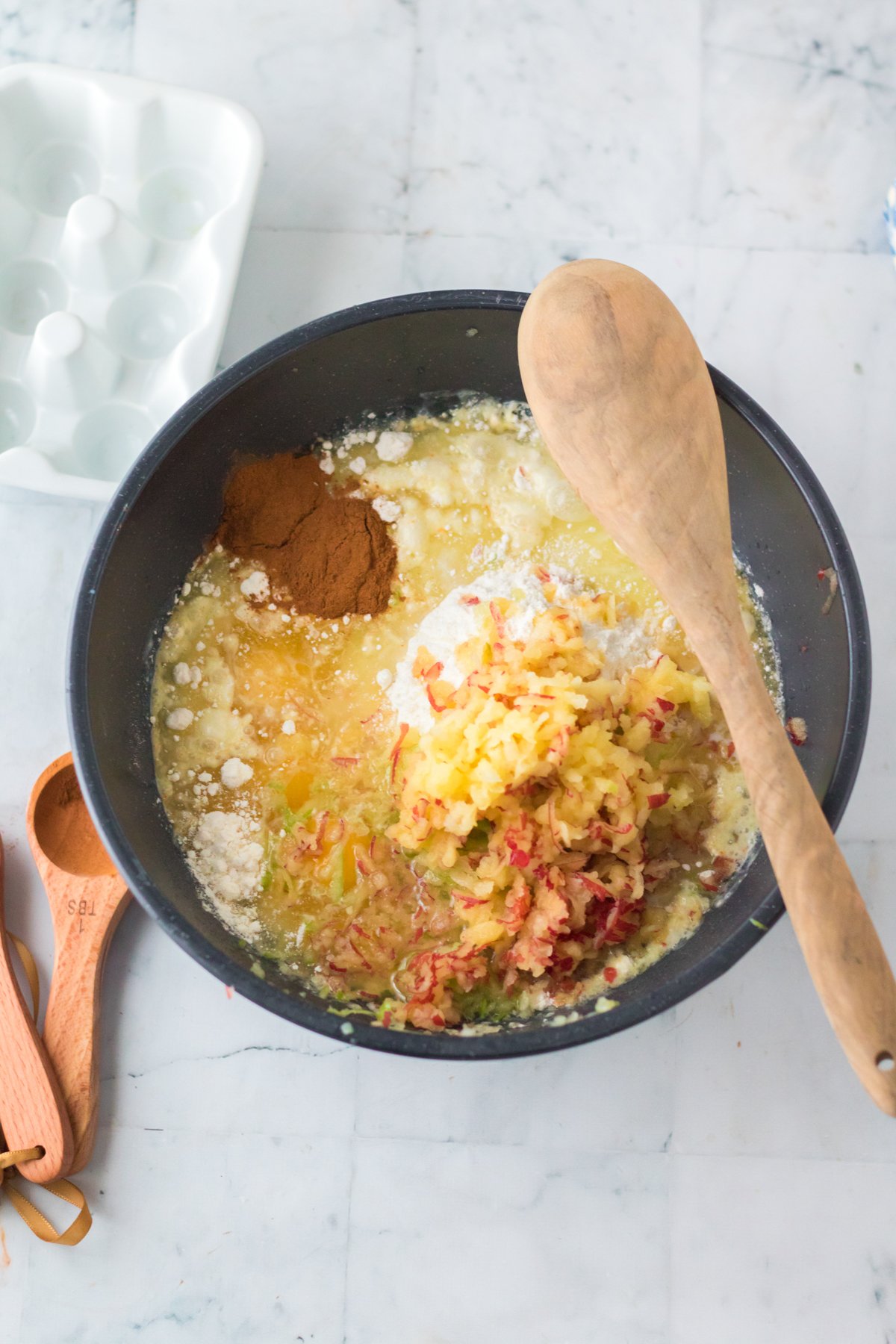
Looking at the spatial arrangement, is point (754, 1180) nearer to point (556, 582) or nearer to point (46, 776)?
point (556, 582)

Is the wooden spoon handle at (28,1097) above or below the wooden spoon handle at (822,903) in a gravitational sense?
below

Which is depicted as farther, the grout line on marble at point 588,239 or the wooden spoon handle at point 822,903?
the grout line on marble at point 588,239

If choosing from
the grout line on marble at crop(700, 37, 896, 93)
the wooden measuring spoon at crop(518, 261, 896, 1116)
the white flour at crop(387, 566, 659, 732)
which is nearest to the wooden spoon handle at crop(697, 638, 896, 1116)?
the wooden measuring spoon at crop(518, 261, 896, 1116)

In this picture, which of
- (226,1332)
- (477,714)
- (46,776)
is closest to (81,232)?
(46,776)

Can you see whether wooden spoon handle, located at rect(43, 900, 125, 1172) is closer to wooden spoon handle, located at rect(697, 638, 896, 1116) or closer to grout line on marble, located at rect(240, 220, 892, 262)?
wooden spoon handle, located at rect(697, 638, 896, 1116)

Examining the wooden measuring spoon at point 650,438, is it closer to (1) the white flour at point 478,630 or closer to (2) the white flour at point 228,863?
(1) the white flour at point 478,630

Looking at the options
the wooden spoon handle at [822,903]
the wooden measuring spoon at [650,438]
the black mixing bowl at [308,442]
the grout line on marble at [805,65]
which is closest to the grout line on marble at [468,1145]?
the black mixing bowl at [308,442]

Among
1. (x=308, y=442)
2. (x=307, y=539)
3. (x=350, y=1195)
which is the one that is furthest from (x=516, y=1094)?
(x=308, y=442)
